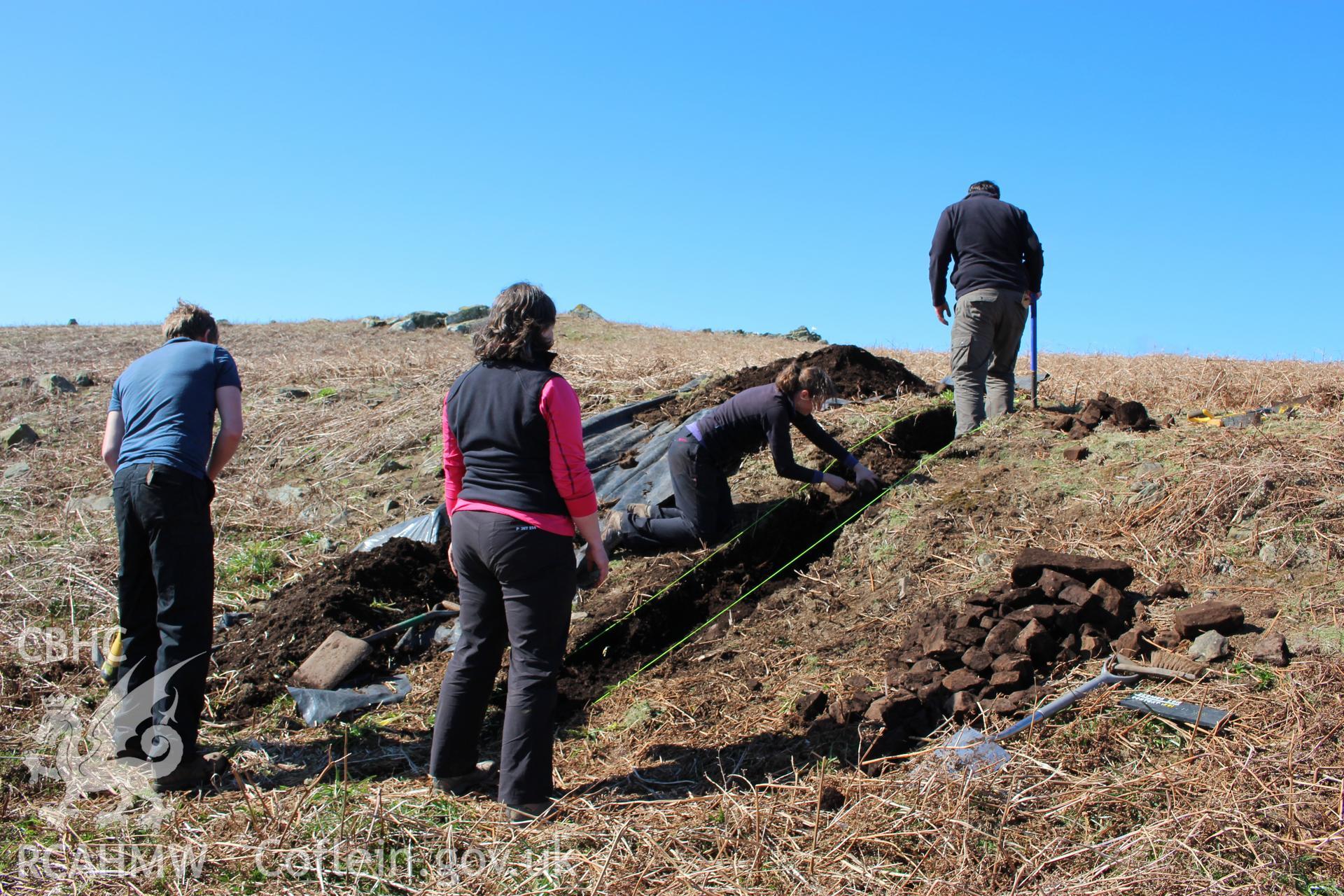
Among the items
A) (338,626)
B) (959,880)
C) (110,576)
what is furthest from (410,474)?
(959,880)

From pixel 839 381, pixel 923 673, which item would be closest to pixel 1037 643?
pixel 923 673

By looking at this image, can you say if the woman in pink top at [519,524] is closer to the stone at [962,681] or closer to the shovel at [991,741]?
the shovel at [991,741]

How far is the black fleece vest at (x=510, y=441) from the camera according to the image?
3.22 metres

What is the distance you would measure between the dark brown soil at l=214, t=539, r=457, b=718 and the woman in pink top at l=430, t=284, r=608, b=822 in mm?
1964

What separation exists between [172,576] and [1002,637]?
3.34 metres

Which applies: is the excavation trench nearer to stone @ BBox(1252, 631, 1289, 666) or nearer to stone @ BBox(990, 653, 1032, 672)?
stone @ BBox(990, 653, 1032, 672)

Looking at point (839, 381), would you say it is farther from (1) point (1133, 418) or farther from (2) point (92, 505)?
(2) point (92, 505)

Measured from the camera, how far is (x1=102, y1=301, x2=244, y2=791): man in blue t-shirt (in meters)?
3.71

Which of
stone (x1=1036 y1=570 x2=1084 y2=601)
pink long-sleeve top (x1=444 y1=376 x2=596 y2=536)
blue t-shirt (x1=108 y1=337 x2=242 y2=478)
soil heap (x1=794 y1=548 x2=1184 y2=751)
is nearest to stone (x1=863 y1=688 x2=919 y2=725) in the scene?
soil heap (x1=794 y1=548 x2=1184 y2=751)

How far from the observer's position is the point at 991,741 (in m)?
3.43

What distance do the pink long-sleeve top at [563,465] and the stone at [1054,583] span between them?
7.05 feet

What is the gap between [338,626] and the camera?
5297 millimetres

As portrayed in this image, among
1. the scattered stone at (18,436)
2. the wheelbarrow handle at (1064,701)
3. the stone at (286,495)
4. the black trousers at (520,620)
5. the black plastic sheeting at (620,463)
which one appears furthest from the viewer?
the scattered stone at (18,436)

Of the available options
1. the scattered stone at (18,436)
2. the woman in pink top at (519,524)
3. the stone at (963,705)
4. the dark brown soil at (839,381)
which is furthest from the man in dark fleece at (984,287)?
the scattered stone at (18,436)
